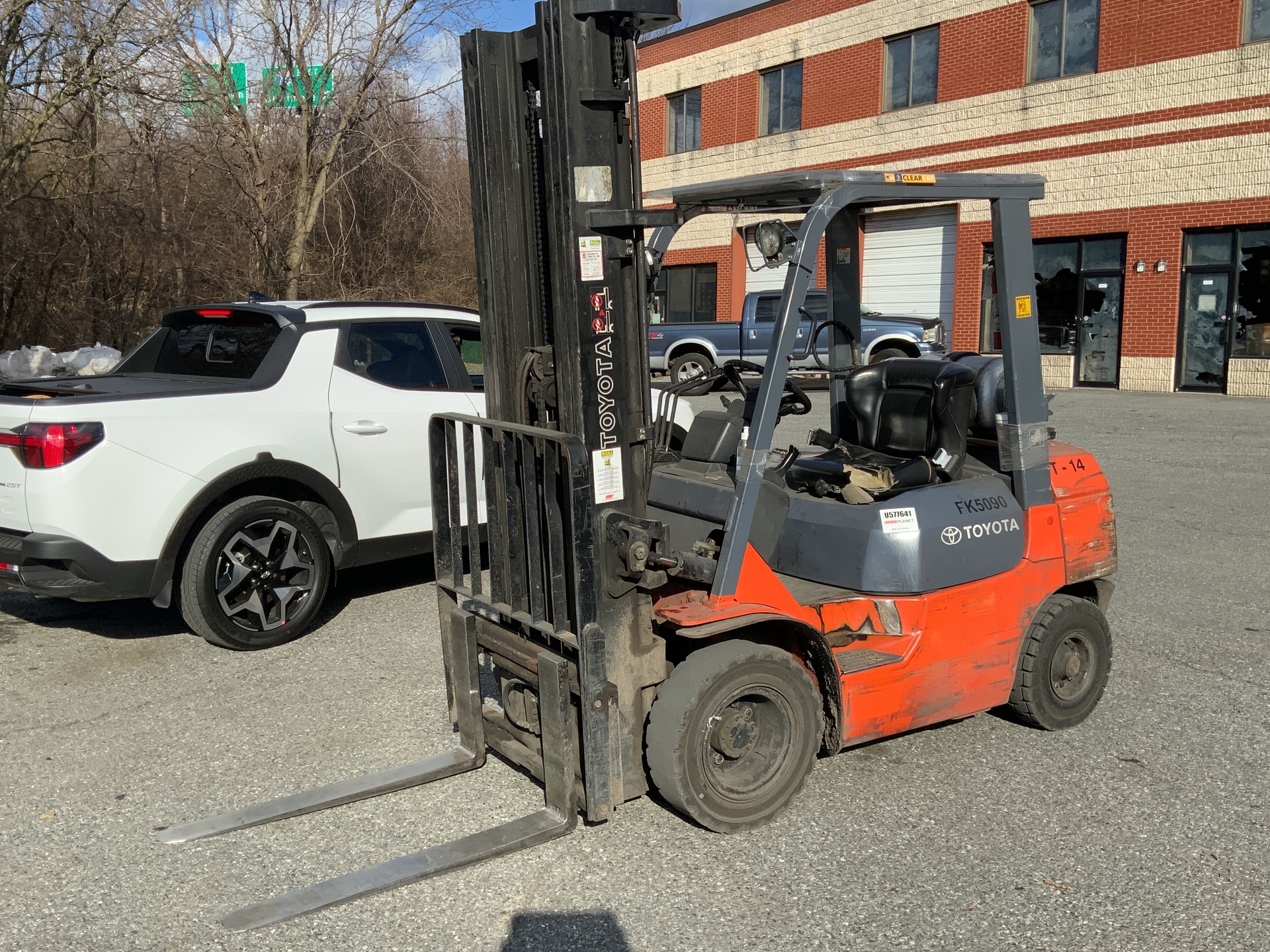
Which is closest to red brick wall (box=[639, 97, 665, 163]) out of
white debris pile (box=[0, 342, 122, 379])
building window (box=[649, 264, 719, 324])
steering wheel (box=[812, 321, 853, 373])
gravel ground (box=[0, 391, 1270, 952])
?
building window (box=[649, 264, 719, 324])

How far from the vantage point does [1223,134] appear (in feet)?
66.4

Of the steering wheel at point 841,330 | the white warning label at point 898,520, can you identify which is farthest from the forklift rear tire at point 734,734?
the steering wheel at point 841,330

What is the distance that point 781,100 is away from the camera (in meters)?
28.8

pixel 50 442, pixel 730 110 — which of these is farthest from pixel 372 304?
pixel 730 110

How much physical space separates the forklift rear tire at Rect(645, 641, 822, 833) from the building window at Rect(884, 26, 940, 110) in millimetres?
23832

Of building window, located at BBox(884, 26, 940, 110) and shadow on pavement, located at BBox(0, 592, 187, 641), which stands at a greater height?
building window, located at BBox(884, 26, 940, 110)

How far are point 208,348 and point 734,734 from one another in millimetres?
4491

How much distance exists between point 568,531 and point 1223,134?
68.3ft

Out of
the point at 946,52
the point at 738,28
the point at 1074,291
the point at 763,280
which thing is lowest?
the point at 1074,291

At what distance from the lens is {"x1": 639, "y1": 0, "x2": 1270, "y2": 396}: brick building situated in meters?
20.3

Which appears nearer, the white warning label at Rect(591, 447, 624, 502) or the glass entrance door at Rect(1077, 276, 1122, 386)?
the white warning label at Rect(591, 447, 624, 502)

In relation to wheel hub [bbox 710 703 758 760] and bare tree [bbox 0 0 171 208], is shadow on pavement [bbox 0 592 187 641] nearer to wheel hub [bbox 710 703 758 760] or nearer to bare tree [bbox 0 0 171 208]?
wheel hub [bbox 710 703 758 760]

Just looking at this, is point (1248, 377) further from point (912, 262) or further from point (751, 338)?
point (751, 338)

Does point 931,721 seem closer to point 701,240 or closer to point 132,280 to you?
point 132,280
